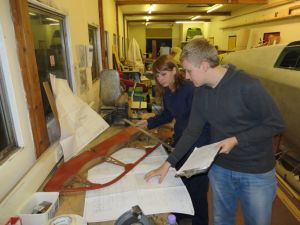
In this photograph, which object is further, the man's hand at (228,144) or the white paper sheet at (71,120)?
the white paper sheet at (71,120)

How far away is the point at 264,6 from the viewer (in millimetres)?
6734

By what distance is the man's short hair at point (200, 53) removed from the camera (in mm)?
1159

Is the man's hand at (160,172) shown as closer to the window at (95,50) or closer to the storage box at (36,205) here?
the storage box at (36,205)

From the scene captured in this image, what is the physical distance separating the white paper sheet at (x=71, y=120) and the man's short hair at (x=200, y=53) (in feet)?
2.79

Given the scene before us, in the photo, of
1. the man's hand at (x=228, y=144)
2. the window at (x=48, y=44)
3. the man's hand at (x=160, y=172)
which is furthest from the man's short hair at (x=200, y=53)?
the window at (x=48, y=44)

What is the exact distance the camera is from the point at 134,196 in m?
1.16

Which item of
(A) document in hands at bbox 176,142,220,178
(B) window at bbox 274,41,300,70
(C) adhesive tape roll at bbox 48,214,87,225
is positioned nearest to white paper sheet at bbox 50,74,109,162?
(C) adhesive tape roll at bbox 48,214,87,225

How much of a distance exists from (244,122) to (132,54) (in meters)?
6.27

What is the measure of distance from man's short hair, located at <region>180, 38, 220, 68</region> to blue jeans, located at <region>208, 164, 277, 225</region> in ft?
2.16

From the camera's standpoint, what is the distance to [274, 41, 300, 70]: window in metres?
2.86

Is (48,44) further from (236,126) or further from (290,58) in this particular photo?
(290,58)

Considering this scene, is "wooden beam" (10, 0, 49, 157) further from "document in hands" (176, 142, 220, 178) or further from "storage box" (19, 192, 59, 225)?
"document in hands" (176, 142, 220, 178)

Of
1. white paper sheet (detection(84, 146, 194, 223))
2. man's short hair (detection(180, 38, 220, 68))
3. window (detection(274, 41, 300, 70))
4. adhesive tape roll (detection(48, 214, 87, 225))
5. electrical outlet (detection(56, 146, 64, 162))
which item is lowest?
Answer: white paper sheet (detection(84, 146, 194, 223))

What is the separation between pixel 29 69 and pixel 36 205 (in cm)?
68
